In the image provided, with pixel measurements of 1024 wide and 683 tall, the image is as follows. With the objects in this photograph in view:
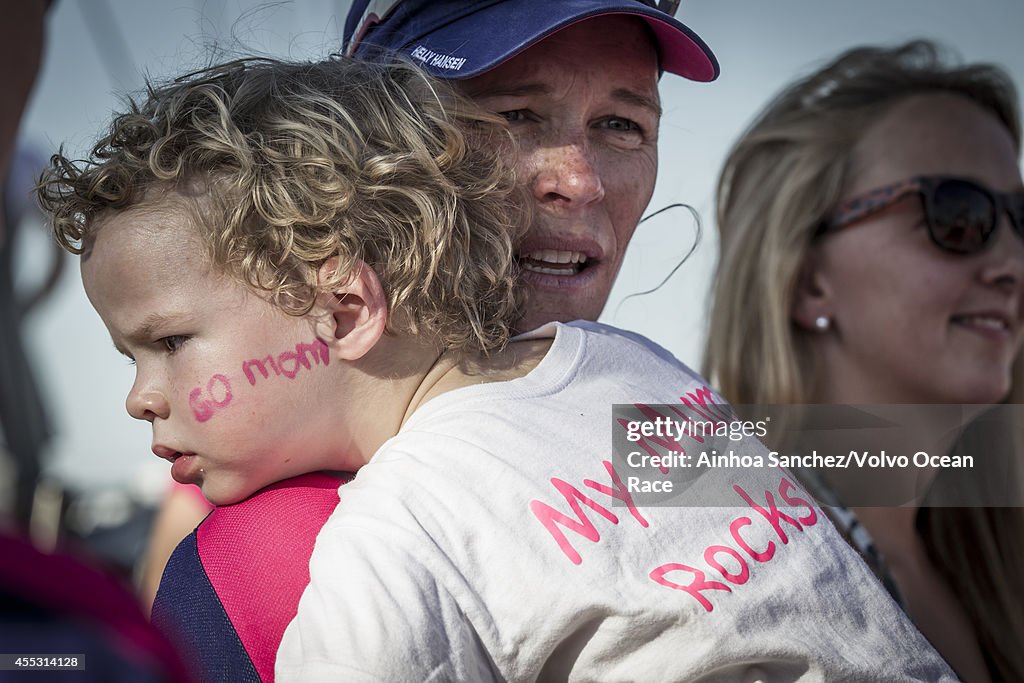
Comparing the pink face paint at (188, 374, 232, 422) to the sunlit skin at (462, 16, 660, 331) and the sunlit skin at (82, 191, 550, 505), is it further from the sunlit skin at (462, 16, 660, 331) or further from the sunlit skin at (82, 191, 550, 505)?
the sunlit skin at (462, 16, 660, 331)

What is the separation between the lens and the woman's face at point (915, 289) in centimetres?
244

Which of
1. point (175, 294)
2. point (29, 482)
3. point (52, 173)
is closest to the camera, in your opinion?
point (175, 294)

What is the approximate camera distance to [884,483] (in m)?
2.49

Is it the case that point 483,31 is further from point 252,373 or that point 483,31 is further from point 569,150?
point 252,373

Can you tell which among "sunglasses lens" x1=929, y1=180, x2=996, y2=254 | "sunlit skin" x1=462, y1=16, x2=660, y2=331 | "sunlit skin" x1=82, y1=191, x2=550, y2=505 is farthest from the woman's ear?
"sunlit skin" x1=82, y1=191, x2=550, y2=505

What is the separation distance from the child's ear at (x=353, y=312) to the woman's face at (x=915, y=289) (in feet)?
5.09

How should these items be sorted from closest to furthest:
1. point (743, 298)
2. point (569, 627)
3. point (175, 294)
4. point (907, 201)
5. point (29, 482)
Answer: point (569, 627) < point (175, 294) < point (907, 201) < point (743, 298) < point (29, 482)

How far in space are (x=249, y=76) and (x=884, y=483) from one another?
1866 millimetres

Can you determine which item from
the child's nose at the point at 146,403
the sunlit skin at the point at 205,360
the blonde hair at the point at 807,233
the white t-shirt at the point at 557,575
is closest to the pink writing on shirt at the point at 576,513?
the white t-shirt at the point at 557,575

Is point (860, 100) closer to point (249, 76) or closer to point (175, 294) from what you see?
point (249, 76)

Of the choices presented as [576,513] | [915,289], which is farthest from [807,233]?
[576,513]

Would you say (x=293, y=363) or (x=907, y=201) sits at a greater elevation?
(x=293, y=363)

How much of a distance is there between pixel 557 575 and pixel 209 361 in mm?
593

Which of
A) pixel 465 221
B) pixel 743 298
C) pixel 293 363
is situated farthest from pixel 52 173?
pixel 743 298
